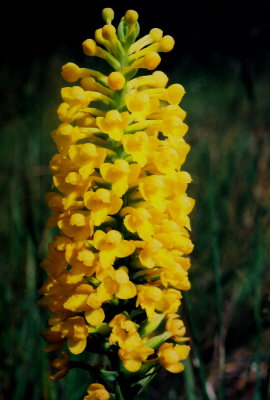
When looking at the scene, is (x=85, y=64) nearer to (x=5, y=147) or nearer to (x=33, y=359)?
(x=5, y=147)

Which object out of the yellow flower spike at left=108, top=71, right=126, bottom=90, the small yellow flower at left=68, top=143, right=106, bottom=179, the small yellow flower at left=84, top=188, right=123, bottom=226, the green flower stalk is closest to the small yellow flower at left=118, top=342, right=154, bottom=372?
the green flower stalk

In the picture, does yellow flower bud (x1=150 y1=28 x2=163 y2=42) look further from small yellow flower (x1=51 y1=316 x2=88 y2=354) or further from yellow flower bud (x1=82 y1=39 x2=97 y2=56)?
small yellow flower (x1=51 y1=316 x2=88 y2=354)

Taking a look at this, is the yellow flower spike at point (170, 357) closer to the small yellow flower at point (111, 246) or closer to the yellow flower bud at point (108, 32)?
the small yellow flower at point (111, 246)

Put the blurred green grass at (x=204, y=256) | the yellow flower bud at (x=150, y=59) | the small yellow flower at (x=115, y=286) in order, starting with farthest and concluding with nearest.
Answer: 1. the blurred green grass at (x=204, y=256)
2. the yellow flower bud at (x=150, y=59)
3. the small yellow flower at (x=115, y=286)

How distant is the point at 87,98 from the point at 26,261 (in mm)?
1026

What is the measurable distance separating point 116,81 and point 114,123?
0.12 metres

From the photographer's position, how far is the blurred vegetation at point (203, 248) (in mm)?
1938

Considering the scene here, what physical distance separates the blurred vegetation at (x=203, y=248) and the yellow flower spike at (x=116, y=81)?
0.55 m

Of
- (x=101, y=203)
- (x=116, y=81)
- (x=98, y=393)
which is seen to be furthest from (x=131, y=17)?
(x=98, y=393)

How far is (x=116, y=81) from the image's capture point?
56.6 inches

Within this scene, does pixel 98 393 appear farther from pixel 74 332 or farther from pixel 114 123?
pixel 114 123

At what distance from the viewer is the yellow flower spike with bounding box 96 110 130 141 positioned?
143 centimetres

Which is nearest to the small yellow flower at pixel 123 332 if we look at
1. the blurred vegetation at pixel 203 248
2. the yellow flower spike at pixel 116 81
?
the blurred vegetation at pixel 203 248

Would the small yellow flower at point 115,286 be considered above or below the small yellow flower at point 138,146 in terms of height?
below
